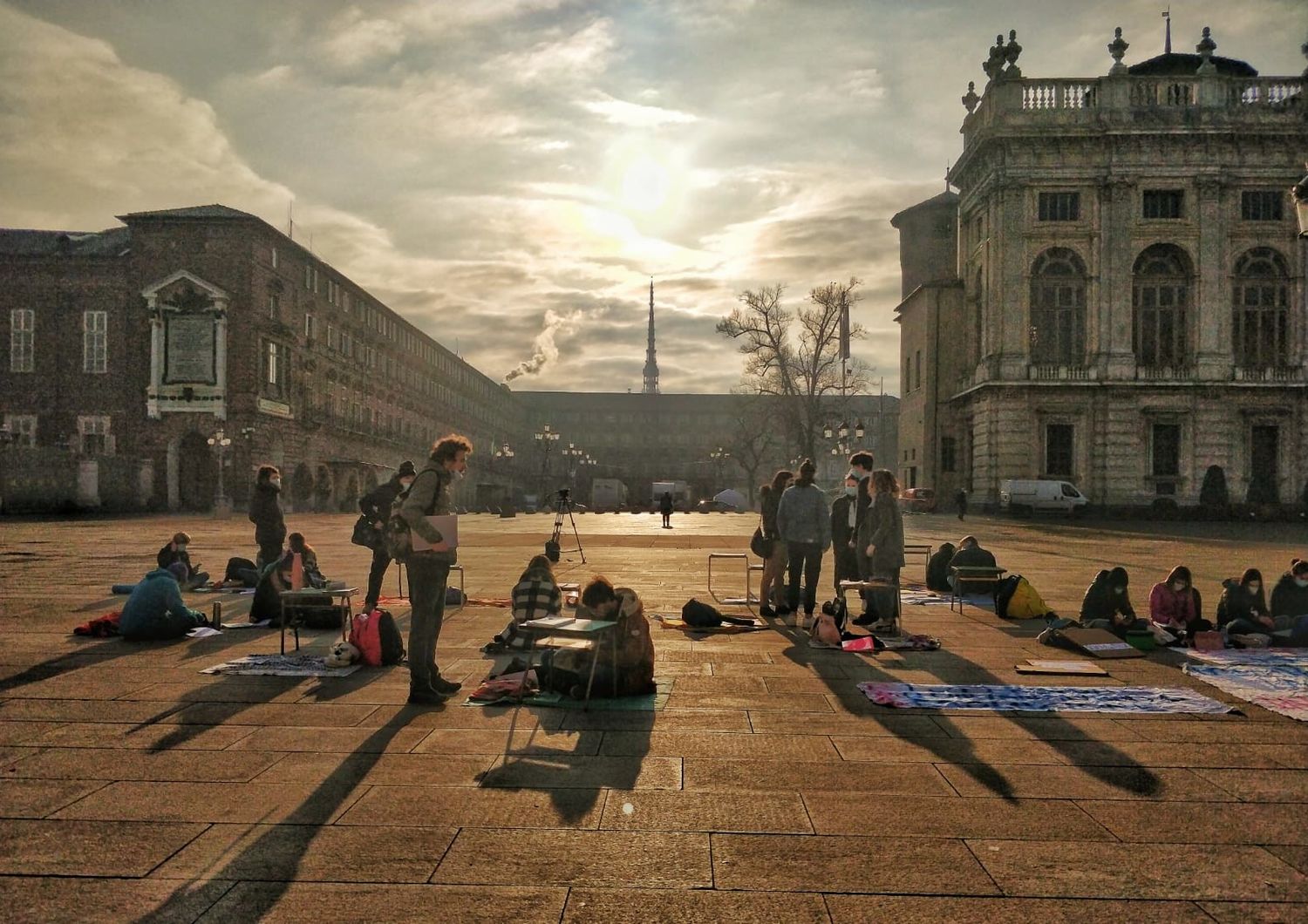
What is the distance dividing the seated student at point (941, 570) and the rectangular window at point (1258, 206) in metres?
34.7

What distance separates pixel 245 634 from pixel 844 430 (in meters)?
34.7

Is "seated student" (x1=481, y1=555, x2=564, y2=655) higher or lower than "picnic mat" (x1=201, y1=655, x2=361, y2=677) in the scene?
higher

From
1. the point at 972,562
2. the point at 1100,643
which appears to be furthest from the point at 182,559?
the point at 1100,643

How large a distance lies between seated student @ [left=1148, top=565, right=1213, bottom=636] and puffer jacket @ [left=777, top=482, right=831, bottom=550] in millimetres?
3320

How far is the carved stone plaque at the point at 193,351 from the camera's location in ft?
145

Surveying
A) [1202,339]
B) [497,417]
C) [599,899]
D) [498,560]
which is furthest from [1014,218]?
[497,417]

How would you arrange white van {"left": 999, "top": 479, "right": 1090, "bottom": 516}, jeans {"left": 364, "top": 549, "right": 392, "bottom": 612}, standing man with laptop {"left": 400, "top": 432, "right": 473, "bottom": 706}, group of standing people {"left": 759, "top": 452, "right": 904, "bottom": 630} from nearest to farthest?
standing man with laptop {"left": 400, "top": 432, "right": 473, "bottom": 706}
group of standing people {"left": 759, "top": 452, "right": 904, "bottom": 630}
jeans {"left": 364, "top": 549, "right": 392, "bottom": 612}
white van {"left": 999, "top": 479, "right": 1090, "bottom": 516}

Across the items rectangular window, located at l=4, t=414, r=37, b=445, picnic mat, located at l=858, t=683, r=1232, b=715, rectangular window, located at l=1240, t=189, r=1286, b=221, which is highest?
rectangular window, located at l=1240, t=189, r=1286, b=221

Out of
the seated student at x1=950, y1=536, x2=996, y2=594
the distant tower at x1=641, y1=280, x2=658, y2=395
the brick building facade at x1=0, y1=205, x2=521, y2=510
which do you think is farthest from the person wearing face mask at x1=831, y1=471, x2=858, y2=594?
the distant tower at x1=641, y1=280, x2=658, y2=395

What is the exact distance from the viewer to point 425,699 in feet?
21.9

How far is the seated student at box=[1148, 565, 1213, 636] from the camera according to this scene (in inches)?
373

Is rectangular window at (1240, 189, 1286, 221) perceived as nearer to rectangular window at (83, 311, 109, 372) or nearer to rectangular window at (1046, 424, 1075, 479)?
rectangular window at (1046, 424, 1075, 479)

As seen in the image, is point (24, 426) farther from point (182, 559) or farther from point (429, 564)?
point (429, 564)

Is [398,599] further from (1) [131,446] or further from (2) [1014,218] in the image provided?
(1) [131,446]
